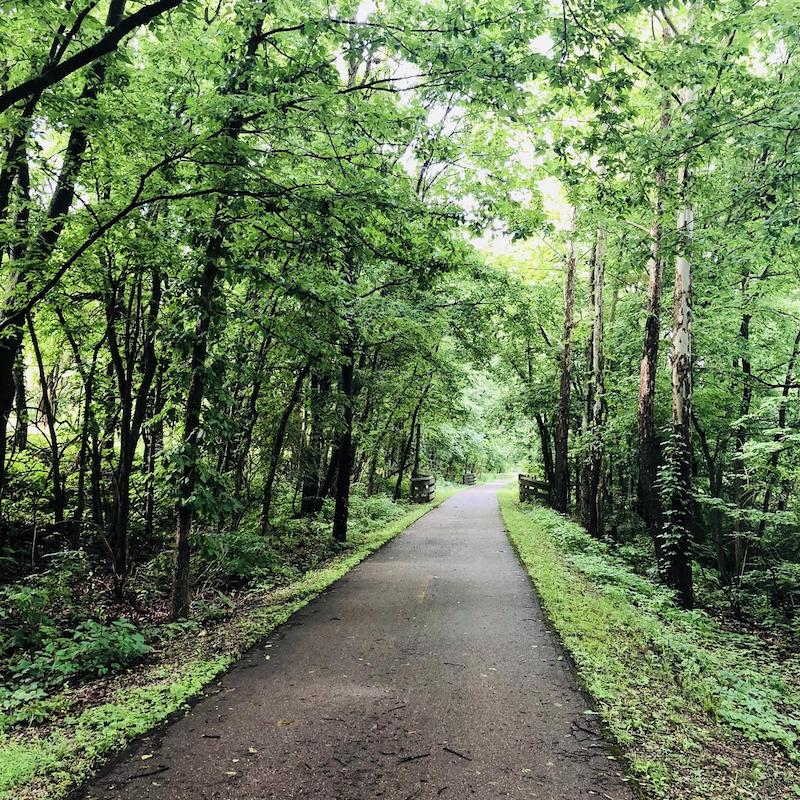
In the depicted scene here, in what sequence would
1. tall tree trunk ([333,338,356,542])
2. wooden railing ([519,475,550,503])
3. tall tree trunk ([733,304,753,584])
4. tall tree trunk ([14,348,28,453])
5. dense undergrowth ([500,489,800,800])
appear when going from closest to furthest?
dense undergrowth ([500,489,800,800]), tall tree trunk ([14,348,28,453]), tall tree trunk ([733,304,753,584]), tall tree trunk ([333,338,356,542]), wooden railing ([519,475,550,503])

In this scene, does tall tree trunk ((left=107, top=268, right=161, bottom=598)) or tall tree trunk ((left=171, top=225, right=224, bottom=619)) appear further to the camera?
tall tree trunk ((left=107, top=268, right=161, bottom=598))

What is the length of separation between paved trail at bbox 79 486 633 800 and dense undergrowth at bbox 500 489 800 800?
30 centimetres

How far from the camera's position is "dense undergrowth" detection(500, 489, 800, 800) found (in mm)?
3401

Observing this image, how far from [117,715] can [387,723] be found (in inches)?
80.2

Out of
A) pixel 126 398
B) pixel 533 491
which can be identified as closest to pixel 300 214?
pixel 126 398

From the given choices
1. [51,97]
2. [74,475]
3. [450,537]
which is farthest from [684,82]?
[74,475]

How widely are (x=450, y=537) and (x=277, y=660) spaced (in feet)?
28.8

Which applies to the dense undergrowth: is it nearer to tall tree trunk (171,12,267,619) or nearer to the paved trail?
the paved trail

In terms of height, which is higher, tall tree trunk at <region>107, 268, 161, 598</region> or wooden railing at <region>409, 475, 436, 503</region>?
tall tree trunk at <region>107, 268, 161, 598</region>

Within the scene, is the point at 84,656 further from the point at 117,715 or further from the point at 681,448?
the point at 681,448

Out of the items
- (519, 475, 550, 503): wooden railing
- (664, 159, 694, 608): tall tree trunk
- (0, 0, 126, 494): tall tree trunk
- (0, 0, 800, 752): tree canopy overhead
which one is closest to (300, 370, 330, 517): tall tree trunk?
(0, 0, 800, 752): tree canopy overhead

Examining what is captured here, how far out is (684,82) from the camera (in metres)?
5.70

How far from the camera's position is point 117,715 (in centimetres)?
397

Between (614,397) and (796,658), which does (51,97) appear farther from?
(614,397)
